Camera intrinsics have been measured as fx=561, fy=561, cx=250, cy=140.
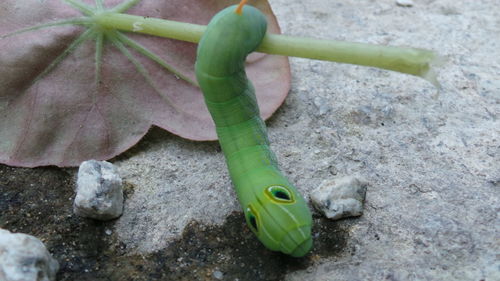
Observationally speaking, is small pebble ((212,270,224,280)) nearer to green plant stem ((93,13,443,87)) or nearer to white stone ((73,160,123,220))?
white stone ((73,160,123,220))

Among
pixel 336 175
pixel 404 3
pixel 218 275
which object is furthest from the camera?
pixel 404 3

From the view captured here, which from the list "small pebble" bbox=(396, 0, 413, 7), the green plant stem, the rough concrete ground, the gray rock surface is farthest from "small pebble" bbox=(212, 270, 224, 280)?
"small pebble" bbox=(396, 0, 413, 7)

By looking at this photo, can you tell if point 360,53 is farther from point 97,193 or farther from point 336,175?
point 97,193

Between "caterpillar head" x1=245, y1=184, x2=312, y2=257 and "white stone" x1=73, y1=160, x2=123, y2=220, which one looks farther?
"white stone" x1=73, y1=160, x2=123, y2=220

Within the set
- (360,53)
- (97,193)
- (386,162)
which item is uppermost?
(360,53)

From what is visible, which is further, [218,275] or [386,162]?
[386,162]

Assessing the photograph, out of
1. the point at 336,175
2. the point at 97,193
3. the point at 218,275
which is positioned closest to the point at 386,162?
the point at 336,175

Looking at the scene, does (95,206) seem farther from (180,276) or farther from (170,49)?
(170,49)
